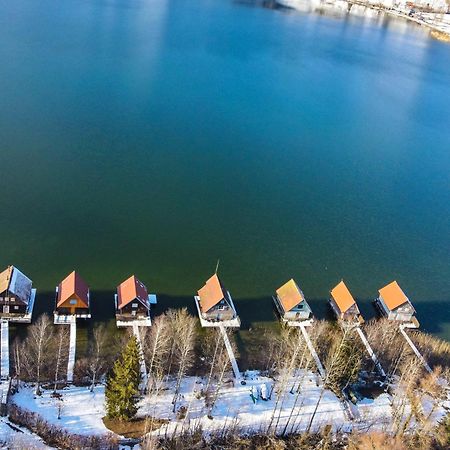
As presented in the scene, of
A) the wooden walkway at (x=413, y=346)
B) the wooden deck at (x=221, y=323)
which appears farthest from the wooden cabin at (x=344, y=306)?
the wooden deck at (x=221, y=323)

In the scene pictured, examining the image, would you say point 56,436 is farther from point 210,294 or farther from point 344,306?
point 344,306

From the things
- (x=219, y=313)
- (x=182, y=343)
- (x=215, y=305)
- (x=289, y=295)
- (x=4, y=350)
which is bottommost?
(x=4, y=350)

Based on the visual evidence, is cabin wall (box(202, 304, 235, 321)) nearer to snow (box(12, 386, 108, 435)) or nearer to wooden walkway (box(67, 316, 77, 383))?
wooden walkway (box(67, 316, 77, 383))

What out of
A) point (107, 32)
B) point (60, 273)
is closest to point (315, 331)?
point (60, 273)

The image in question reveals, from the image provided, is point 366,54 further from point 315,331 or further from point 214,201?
point 315,331

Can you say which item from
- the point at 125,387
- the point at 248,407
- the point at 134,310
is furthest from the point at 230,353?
the point at 125,387

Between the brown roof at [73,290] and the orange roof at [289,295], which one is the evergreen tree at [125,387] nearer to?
the brown roof at [73,290]
